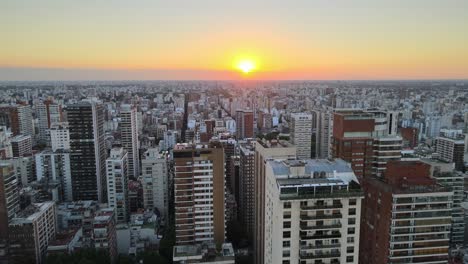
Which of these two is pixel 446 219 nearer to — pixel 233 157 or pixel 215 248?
pixel 215 248

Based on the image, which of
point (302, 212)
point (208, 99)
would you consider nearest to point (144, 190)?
point (302, 212)

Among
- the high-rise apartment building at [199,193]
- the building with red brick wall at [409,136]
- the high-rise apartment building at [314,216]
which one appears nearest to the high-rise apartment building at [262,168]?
the high-rise apartment building at [199,193]

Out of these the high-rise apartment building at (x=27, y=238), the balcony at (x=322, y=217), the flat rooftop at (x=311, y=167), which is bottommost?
the high-rise apartment building at (x=27, y=238)

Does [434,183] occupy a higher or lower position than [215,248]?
higher

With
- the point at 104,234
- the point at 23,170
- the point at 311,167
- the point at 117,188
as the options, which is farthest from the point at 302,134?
the point at 311,167

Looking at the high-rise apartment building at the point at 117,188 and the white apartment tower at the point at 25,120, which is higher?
the white apartment tower at the point at 25,120

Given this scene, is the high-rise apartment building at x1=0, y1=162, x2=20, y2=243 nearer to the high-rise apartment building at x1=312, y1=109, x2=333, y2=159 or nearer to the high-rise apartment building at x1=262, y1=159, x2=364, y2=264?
the high-rise apartment building at x1=262, y1=159, x2=364, y2=264

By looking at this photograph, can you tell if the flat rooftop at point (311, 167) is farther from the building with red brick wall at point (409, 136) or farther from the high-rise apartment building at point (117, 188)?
the building with red brick wall at point (409, 136)
